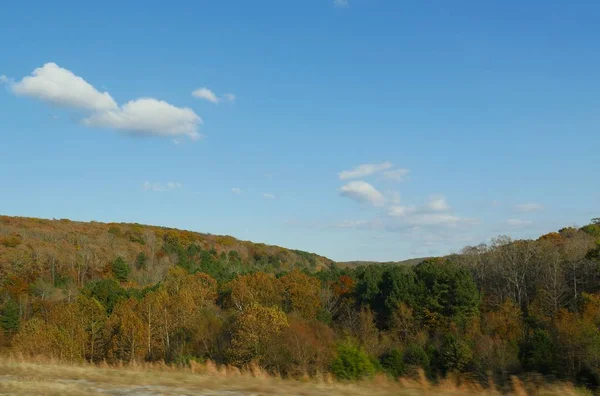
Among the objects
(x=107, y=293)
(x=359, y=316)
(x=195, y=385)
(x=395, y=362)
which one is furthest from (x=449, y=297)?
(x=195, y=385)

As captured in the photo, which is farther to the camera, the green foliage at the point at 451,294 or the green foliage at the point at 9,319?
the green foliage at the point at 451,294

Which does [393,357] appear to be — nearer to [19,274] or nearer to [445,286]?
[445,286]

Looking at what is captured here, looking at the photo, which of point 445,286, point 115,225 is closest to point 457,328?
point 445,286

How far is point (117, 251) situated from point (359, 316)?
74.0 meters

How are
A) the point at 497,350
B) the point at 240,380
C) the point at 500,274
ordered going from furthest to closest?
the point at 500,274 < the point at 497,350 < the point at 240,380

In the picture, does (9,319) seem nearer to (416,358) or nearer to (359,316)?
(359,316)

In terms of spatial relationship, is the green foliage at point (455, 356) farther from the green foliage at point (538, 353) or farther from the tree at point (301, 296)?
the tree at point (301, 296)

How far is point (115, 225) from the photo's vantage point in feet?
539

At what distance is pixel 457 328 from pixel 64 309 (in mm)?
47414

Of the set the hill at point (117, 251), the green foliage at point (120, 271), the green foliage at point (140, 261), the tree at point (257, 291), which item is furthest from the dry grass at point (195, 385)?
the green foliage at point (140, 261)

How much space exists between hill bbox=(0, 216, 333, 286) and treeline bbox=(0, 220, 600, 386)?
749cm

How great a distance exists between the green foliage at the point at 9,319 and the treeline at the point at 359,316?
0.52 feet

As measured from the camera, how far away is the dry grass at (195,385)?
25.7 feet

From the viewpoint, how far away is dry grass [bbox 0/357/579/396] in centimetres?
782
